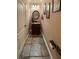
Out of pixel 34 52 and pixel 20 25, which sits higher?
pixel 20 25

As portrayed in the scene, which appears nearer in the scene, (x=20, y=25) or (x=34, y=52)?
(x=20, y=25)

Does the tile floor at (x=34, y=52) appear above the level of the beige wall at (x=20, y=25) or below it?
below

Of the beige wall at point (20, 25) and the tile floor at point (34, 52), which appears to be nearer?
the beige wall at point (20, 25)

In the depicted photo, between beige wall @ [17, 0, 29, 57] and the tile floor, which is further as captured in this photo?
the tile floor

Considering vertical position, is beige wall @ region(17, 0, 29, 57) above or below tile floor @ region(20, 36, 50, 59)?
above
